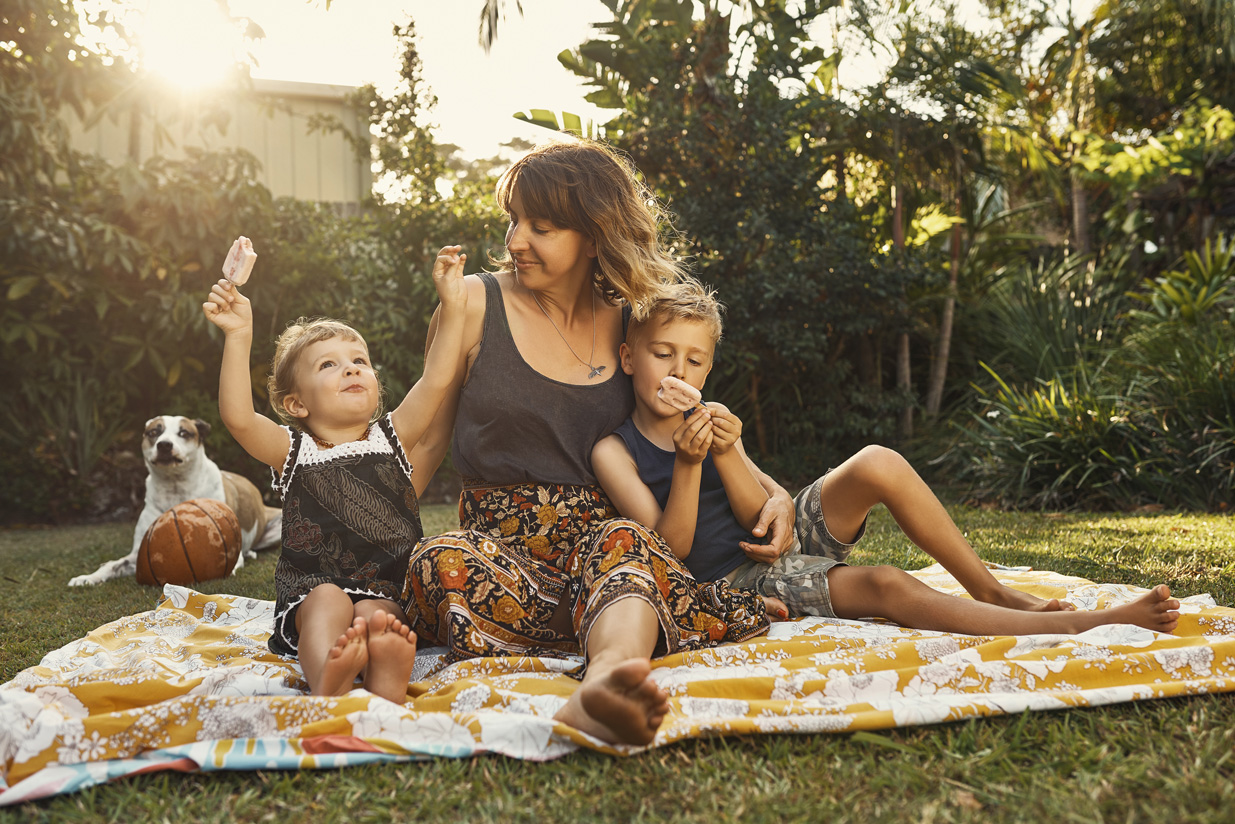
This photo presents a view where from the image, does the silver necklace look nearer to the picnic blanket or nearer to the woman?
the woman

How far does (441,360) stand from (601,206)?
2.15 feet

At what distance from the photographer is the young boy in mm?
2264

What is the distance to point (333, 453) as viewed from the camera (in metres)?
2.43

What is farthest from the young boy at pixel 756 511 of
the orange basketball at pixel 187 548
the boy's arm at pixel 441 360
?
the orange basketball at pixel 187 548

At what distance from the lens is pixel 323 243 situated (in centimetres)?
834

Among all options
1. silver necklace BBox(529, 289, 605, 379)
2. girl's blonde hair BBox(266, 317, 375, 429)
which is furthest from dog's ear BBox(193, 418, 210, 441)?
silver necklace BBox(529, 289, 605, 379)

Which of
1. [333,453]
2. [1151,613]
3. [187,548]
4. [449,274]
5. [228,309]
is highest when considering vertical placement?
[449,274]

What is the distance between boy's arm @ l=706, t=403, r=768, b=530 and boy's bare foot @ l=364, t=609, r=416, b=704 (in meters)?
0.93

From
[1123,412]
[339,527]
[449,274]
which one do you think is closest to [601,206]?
[449,274]

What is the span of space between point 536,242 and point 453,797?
1602mm

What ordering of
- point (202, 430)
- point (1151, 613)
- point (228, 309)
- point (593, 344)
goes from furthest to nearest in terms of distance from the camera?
point (202, 430)
point (593, 344)
point (228, 309)
point (1151, 613)

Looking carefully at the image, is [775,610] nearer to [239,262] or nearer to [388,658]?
[388,658]

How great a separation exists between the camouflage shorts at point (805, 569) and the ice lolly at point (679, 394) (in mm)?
529

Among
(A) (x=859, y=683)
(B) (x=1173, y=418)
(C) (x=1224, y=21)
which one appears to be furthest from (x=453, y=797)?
(C) (x=1224, y=21)
